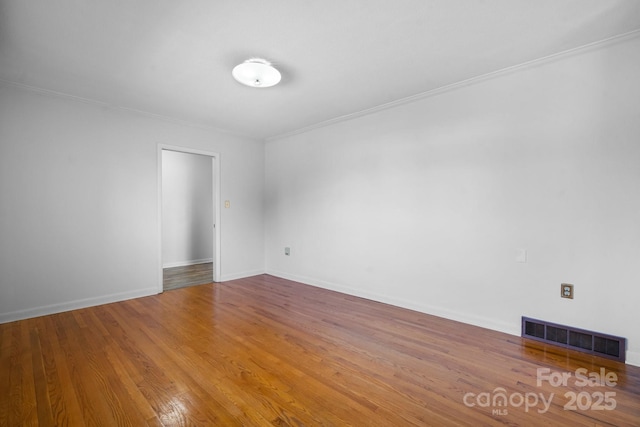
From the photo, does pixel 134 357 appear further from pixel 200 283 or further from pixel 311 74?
pixel 311 74

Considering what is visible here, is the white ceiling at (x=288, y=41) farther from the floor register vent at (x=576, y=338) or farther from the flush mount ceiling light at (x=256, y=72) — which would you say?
the floor register vent at (x=576, y=338)

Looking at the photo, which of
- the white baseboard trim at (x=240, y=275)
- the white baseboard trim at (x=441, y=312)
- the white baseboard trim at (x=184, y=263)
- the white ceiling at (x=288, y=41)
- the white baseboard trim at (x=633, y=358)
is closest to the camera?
the white ceiling at (x=288, y=41)

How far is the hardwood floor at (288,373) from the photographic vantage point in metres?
1.69

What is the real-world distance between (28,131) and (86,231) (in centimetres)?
126

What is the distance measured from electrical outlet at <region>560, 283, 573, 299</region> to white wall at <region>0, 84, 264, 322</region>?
4.83 meters

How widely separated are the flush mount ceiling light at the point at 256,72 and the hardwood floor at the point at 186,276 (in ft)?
11.3

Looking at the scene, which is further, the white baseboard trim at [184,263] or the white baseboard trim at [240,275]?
the white baseboard trim at [184,263]

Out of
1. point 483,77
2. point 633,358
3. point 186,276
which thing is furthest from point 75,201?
point 633,358

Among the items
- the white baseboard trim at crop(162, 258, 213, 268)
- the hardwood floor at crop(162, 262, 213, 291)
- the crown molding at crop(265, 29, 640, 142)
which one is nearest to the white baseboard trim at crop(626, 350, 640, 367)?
the crown molding at crop(265, 29, 640, 142)

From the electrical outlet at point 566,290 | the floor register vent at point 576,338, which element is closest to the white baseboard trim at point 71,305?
the floor register vent at point 576,338

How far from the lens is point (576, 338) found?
2484mm

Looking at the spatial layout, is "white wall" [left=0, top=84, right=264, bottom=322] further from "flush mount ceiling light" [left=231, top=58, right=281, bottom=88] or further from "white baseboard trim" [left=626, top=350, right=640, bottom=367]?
"white baseboard trim" [left=626, top=350, right=640, bottom=367]

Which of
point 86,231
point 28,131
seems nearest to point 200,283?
point 86,231

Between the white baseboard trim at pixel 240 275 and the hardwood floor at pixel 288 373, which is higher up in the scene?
the white baseboard trim at pixel 240 275
